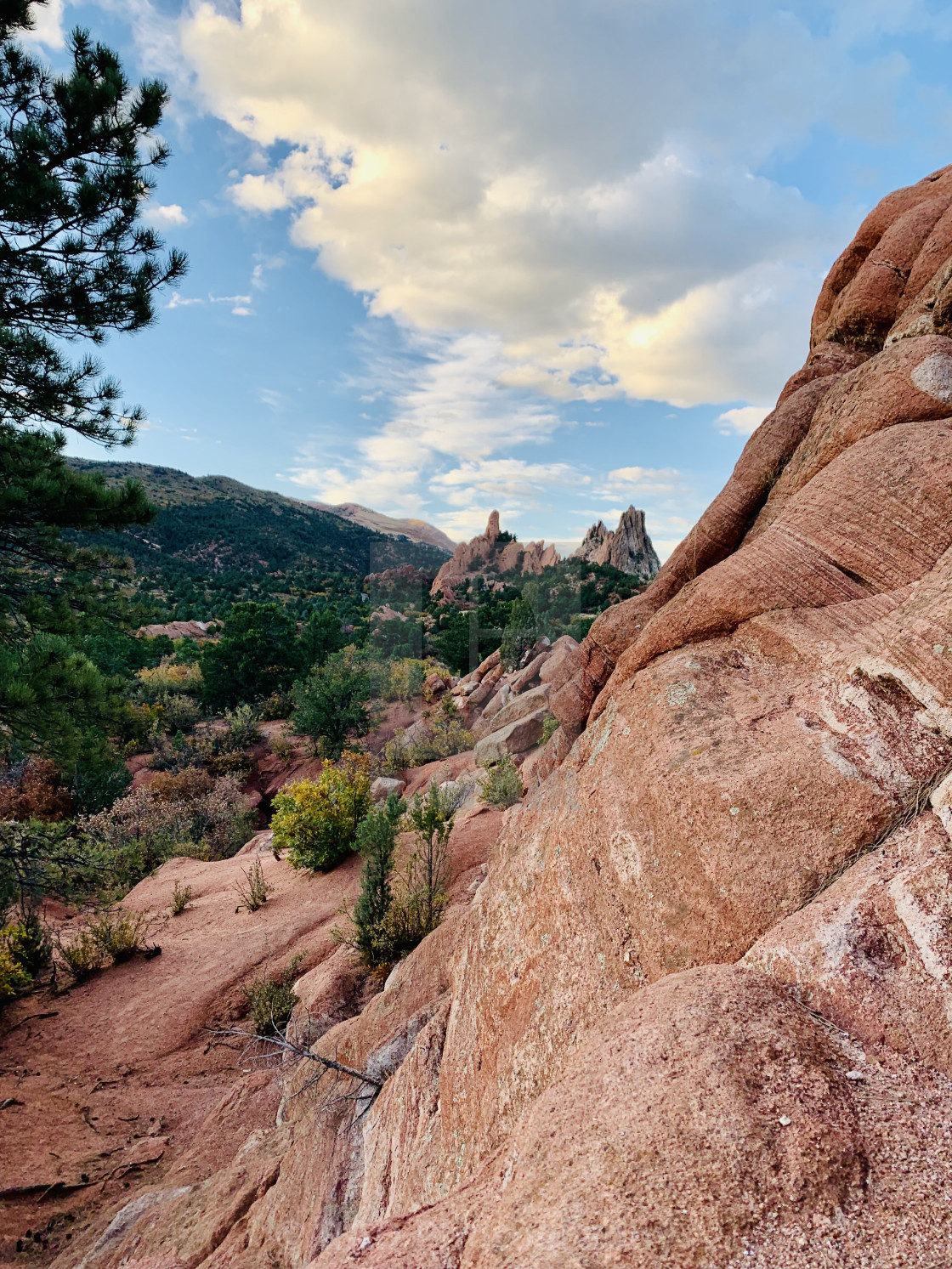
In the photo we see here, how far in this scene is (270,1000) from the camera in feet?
29.6

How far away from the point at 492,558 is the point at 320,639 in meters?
55.3

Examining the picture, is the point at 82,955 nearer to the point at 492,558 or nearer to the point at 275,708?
the point at 275,708

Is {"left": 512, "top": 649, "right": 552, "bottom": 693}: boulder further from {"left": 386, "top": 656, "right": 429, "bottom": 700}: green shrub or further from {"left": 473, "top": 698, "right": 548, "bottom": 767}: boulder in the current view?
{"left": 473, "top": 698, "right": 548, "bottom": 767}: boulder

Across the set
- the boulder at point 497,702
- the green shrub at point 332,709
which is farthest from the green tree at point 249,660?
the boulder at point 497,702

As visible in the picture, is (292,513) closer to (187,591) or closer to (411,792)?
(187,591)

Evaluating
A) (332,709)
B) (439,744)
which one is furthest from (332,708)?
(439,744)

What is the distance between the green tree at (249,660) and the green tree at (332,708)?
5.14 meters

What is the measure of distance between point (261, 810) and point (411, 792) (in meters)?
7.18

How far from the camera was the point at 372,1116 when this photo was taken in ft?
16.6

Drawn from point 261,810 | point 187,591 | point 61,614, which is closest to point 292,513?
point 187,591

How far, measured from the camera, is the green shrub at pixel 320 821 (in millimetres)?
13570

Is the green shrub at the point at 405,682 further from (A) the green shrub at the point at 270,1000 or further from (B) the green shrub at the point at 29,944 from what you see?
(A) the green shrub at the point at 270,1000

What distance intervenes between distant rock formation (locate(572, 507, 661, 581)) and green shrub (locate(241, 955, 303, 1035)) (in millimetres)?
69594

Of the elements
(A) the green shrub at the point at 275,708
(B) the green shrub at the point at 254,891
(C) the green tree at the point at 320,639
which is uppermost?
(C) the green tree at the point at 320,639
